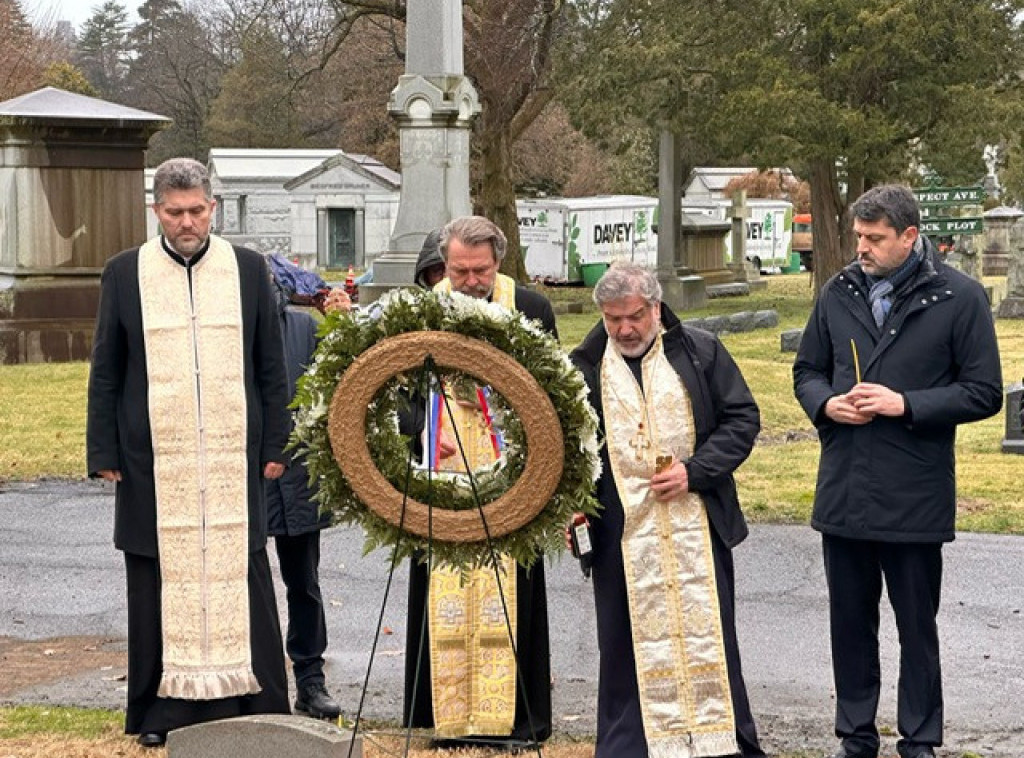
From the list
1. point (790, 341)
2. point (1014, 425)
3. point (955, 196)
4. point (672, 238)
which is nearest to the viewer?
point (1014, 425)

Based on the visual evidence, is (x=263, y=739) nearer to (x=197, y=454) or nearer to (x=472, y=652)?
(x=472, y=652)

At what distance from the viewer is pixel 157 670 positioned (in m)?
6.64

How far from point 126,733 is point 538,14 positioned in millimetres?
29991

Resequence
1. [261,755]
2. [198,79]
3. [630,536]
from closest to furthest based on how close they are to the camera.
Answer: [261,755]
[630,536]
[198,79]

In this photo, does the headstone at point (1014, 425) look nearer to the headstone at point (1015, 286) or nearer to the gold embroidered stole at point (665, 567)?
the gold embroidered stole at point (665, 567)

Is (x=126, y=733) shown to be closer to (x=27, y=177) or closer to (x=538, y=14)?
(x=27, y=177)

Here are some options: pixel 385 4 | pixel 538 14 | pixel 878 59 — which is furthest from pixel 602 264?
pixel 878 59

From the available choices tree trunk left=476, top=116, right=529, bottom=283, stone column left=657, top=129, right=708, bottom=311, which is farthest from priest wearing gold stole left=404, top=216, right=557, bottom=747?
tree trunk left=476, top=116, right=529, bottom=283

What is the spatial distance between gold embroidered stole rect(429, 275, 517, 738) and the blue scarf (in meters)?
1.30

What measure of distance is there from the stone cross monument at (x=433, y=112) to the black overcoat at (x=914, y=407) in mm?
15821

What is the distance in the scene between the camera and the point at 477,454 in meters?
6.48

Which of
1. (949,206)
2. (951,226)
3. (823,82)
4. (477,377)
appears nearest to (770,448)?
(477,377)

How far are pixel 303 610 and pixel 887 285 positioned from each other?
8.78 feet

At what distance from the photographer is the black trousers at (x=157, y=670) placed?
6578 millimetres
